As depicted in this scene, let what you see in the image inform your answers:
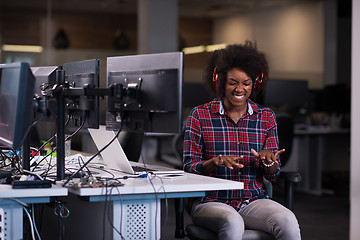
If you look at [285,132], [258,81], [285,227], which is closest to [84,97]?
[258,81]

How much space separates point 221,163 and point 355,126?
1.91 m

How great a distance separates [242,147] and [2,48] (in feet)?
17.8

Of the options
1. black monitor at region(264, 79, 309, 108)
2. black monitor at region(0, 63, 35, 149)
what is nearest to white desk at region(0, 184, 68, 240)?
black monitor at region(0, 63, 35, 149)

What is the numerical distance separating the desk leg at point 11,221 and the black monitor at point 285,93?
5321 mm

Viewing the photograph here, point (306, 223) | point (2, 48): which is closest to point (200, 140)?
point (306, 223)

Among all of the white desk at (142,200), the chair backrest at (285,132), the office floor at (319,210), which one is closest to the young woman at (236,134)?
the white desk at (142,200)

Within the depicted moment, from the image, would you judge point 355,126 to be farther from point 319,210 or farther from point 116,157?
point 116,157

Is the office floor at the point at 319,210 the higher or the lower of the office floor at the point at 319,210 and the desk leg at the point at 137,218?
the lower

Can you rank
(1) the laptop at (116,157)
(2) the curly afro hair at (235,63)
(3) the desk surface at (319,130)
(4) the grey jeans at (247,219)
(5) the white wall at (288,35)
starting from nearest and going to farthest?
(4) the grey jeans at (247,219) → (1) the laptop at (116,157) → (2) the curly afro hair at (235,63) → (3) the desk surface at (319,130) → (5) the white wall at (288,35)

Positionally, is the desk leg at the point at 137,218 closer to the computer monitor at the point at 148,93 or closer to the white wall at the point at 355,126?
the computer monitor at the point at 148,93

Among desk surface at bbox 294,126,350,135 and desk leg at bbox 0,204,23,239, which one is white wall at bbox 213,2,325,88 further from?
A: desk leg at bbox 0,204,23,239

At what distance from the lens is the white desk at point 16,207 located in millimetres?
2039

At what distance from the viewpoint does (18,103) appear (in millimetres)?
2070

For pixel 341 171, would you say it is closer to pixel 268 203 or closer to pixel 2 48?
pixel 2 48
